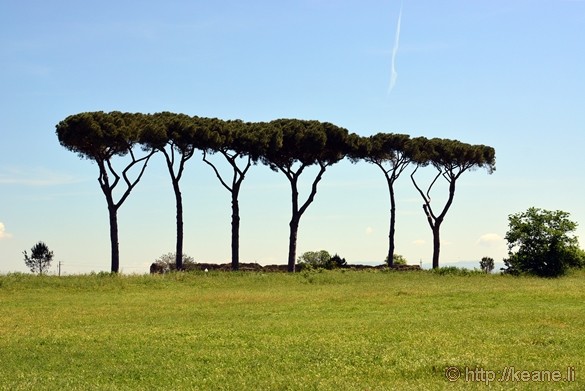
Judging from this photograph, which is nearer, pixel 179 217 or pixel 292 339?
pixel 292 339

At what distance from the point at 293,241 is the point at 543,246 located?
831 inches

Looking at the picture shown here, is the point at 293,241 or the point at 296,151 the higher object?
the point at 296,151

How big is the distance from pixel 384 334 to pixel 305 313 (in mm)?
7494

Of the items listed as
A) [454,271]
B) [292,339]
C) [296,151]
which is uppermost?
[296,151]

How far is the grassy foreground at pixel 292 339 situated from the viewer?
47.9 ft

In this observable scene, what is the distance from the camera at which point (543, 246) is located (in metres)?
58.5

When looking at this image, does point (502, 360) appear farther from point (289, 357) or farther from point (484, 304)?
point (484, 304)

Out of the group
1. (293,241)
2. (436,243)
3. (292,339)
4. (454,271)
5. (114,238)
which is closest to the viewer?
(292,339)

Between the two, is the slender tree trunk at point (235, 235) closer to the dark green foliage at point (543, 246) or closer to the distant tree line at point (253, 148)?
the distant tree line at point (253, 148)

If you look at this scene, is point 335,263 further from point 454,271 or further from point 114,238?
point 114,238

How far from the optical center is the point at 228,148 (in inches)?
2450

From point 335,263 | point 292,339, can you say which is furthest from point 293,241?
point 292,339

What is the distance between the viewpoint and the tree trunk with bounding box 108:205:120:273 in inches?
2111

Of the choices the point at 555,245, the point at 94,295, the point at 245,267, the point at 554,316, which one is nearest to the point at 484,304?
the point at 554,316
